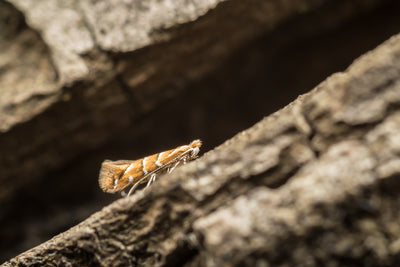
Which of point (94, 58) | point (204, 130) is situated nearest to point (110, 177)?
point (94, 58)

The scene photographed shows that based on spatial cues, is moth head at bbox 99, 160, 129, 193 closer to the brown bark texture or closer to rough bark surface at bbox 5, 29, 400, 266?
the brown bark texture

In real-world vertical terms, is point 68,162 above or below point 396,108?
above

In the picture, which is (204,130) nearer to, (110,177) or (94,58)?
(94,58)

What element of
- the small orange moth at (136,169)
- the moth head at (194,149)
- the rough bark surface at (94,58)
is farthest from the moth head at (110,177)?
the rough bark surface at (94,58)

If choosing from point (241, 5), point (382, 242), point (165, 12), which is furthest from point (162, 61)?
point (382, 242)

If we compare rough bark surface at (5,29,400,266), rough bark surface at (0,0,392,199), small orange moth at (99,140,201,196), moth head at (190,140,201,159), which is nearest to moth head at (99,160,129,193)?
small orange moth at (99,140,201,196)

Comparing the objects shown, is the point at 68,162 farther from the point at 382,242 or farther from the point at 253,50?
the point at 382,242
